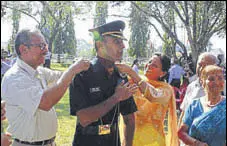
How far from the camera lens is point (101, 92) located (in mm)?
2572

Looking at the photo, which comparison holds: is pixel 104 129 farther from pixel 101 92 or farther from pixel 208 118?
pixel 208 118

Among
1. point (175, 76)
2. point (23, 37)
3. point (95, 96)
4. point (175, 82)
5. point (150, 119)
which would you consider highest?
point (23, 37)

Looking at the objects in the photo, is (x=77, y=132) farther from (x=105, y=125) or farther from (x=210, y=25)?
(x=210, y=25)

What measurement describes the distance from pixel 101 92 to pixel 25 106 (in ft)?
1.81

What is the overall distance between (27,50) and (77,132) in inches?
28.3

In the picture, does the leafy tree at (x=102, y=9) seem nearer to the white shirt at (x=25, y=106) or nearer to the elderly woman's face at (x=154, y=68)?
the elderly woman's face at (x=154, y=68)

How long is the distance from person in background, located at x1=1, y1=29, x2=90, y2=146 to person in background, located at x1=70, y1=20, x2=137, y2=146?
0.17 meters

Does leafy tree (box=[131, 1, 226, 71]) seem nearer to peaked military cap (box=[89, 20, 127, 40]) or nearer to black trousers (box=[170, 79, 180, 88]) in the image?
black trousers (box=[170, 79, 180, 88])

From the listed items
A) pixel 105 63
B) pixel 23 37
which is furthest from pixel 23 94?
pixel 105 63

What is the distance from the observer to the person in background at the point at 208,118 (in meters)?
2.63

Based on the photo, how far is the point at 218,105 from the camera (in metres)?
2.71

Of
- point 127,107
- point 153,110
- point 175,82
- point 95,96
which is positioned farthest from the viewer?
point 175,82

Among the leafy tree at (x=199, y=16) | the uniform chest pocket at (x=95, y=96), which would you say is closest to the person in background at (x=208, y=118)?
the uniform chest pocket at (x=95, y=96)

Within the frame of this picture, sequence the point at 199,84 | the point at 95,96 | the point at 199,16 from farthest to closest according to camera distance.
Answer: the point at 199,16 < the point at 199,84 < the point at 95,96
